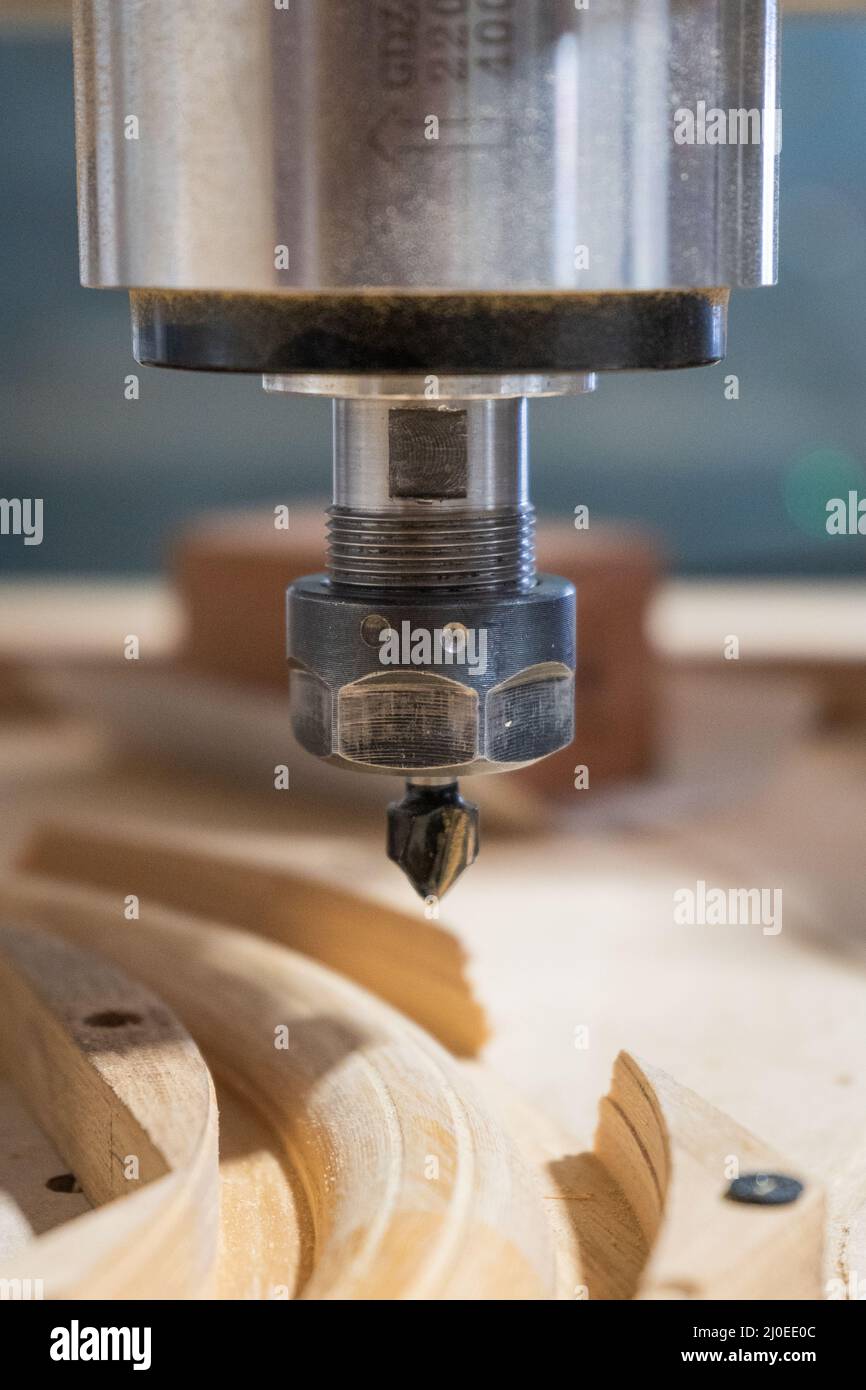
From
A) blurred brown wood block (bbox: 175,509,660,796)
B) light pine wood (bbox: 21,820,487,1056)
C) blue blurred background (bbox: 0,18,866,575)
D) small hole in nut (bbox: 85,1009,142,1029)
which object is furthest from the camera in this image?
blue blurred background (bbox: 0,18,866,575)

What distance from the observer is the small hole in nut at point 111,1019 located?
884 millimetres

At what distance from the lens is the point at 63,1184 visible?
2.73 ft

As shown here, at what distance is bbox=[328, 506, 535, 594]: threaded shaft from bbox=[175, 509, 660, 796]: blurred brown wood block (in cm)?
87

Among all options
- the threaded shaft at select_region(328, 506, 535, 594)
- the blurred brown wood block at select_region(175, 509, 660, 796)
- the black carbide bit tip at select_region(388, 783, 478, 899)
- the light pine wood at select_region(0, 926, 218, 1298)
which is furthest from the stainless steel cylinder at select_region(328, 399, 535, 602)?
the blurred brown wood block at select_region(175, 509, 660, 796)

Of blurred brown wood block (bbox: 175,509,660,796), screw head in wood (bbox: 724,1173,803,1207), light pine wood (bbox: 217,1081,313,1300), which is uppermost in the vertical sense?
blurred brown wood block (bbox: 175,509,660,796)

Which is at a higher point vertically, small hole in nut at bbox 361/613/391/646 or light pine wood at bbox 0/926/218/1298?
small hole in nut at bbox 361/613/391/646

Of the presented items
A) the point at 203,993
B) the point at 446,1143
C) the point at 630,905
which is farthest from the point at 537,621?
the point at 630,905

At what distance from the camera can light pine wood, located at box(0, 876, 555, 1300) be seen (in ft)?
2.24

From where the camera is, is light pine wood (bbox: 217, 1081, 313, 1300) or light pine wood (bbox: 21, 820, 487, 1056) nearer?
light pine wood (bbox: 217, 1081, 313, 1300)

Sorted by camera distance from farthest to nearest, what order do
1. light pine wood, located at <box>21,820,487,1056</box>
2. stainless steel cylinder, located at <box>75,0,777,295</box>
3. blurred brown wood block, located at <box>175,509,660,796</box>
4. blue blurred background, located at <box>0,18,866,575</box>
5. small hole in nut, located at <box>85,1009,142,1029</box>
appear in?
blue blurred background, located at <box>0,18,866,575</box>
blurred brown wood block, located at <box>175,509,660,796</box>
light pine wood, located at <box>21,820,487,1056</box>
small hole in nut, located at <box>85,1009,142,1029</box>
stainless steel cylinder, located at <box>75,0,777,295</box>

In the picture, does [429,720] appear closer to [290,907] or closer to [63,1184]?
[63,1184]

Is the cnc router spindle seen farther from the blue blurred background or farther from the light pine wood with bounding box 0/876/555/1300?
the blue blurred background

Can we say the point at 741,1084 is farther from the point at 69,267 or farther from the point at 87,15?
the point at 69,267

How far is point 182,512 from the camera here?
9.97 feet
